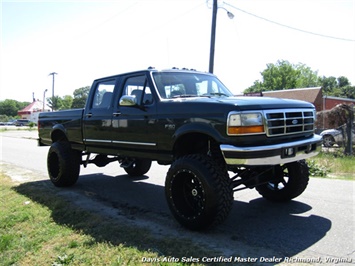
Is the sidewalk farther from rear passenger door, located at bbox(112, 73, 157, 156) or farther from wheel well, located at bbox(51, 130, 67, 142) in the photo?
rear passenger door, located at bbox(112, 73, 157, 156)

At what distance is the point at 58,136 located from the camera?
751 centimetres

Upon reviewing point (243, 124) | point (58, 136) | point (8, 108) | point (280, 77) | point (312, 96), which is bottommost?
point (58, 136)

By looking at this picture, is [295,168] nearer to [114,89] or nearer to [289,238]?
[289,238]

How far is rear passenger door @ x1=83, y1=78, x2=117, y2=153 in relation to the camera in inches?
227

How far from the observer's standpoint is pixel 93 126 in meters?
6.09

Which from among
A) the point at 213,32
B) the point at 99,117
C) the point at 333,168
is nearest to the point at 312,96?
the point at 213,32

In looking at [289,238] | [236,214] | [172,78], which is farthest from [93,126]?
[289,238]

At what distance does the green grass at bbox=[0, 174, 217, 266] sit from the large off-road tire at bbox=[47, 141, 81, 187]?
32.9 inches

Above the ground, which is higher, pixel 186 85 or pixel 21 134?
pixel 186 85

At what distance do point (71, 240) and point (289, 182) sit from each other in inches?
126

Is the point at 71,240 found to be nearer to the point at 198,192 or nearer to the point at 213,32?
the point at 198,192

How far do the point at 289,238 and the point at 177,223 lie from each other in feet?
4.83

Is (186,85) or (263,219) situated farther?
(186,85)

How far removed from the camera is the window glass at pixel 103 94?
597 cm
